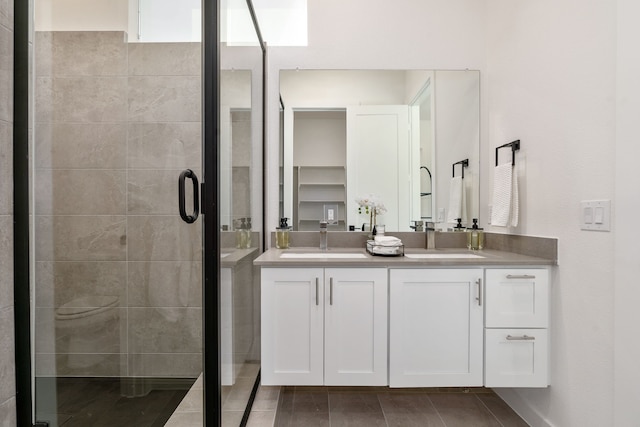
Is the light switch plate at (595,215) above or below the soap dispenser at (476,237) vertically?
above

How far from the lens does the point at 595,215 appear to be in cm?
137

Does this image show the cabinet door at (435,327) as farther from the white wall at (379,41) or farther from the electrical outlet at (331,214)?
the white wall at (379,41)

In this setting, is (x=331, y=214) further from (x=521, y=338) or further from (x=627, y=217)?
(x=627, y=217)

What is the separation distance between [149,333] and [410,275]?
1.15 metres

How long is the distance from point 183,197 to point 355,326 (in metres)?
1.04

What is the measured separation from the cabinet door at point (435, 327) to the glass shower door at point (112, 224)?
36.9 inches

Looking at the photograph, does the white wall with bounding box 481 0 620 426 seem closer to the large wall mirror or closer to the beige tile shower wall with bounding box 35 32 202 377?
the large wall mirror

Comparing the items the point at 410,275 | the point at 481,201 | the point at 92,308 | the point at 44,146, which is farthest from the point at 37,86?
the point at 481,201

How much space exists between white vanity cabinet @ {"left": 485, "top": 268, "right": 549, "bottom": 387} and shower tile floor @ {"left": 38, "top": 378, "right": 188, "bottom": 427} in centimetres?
146

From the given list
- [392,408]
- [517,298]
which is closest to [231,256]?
[392,408]

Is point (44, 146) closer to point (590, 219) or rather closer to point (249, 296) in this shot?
point (249, 296)

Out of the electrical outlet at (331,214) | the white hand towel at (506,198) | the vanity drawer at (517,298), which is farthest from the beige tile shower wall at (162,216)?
the white hand towel at (506,198)

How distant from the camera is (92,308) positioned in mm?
922

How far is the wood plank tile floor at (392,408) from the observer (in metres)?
1.75
